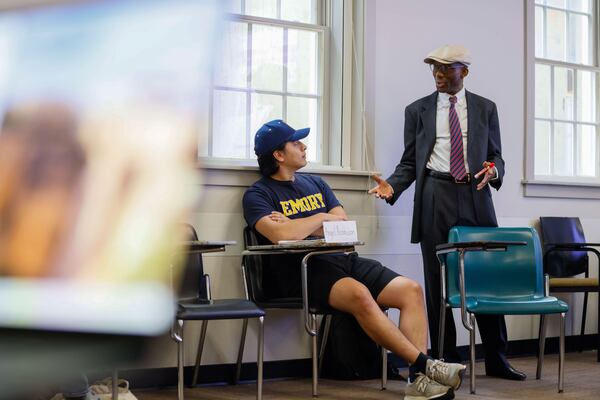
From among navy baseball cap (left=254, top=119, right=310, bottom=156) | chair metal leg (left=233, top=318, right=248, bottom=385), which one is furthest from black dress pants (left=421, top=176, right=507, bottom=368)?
chair metal leg (left=233, top=318, right=248, bottom=385)

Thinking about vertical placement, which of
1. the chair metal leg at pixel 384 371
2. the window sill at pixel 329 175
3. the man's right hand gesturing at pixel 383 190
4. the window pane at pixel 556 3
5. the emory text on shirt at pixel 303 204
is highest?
the window pane at pixel 556 3

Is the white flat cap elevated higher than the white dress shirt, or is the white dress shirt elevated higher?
the white flat cap

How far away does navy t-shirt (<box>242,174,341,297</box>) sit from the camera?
9.72 feet

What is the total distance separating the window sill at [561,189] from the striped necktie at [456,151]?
36.3 inches

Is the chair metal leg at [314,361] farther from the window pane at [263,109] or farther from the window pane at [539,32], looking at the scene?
the window pane at [539,32]

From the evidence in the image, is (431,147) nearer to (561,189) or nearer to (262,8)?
(262,8)

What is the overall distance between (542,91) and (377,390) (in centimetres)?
215

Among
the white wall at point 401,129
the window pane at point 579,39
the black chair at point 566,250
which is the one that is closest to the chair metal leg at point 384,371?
the white wall at point 401,129

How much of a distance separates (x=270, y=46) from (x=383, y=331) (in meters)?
1.43

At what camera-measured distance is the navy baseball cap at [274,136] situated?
307cm

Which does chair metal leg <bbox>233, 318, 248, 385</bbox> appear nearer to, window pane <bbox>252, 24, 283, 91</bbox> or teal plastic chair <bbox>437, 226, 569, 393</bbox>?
teal plastic chair <bbox>437, 226, 569, 393</bbox>

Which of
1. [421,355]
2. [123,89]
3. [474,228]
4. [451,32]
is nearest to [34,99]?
[123,89]

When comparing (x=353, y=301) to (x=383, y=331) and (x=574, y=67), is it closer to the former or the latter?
(x=383, y=331)

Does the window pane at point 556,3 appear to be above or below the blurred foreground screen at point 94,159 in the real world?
above
